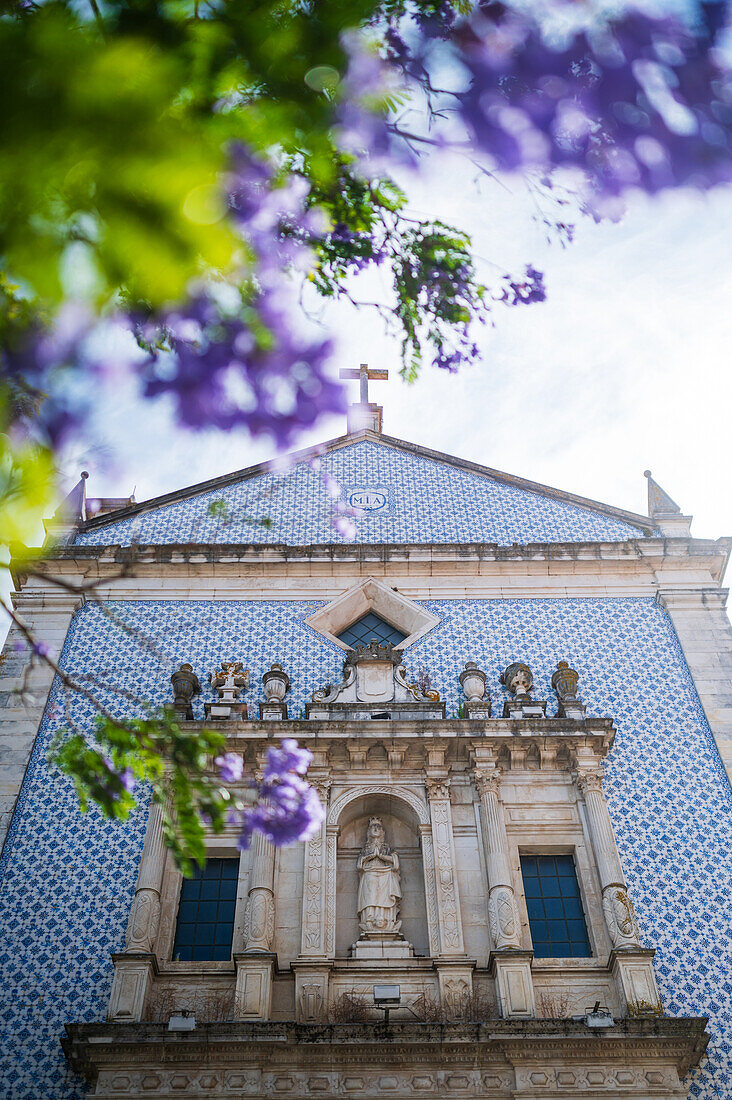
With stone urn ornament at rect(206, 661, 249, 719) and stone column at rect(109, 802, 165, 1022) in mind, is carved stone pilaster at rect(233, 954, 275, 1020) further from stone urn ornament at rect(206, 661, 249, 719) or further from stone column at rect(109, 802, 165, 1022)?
stone urn ornament at rect(206, 661, 249, 719)

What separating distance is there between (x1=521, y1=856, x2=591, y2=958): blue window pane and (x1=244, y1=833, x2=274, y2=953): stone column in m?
2.29

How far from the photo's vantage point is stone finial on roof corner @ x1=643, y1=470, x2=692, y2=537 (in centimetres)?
1366

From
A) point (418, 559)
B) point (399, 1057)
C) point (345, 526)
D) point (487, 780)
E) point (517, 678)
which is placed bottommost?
point (399, 1057)

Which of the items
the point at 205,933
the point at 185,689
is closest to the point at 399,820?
the point at 205,933

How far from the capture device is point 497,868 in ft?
31.2

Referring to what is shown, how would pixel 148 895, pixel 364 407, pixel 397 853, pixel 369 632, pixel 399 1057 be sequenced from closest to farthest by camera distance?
pixel 399 1057 → pixel 148 895 → pixel 397 853 → pixel 369 632 → pixel 364 407

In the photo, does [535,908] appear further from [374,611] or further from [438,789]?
[374,611]

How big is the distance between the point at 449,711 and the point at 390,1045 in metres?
3.68

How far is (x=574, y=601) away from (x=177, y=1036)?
6745mm

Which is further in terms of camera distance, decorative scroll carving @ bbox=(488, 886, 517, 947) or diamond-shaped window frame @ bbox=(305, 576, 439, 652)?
diamond-shaped window frame @ bbox=(305, 576, 439, 652)

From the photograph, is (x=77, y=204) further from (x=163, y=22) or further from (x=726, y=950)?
(x=726, y=950)

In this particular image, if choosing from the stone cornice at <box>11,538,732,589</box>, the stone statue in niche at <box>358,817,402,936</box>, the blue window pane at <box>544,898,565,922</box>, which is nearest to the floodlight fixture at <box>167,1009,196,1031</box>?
the stone statue in niche at <box>358,817,402,936</box>

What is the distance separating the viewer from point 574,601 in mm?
12828

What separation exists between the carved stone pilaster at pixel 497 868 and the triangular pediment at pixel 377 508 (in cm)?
420
